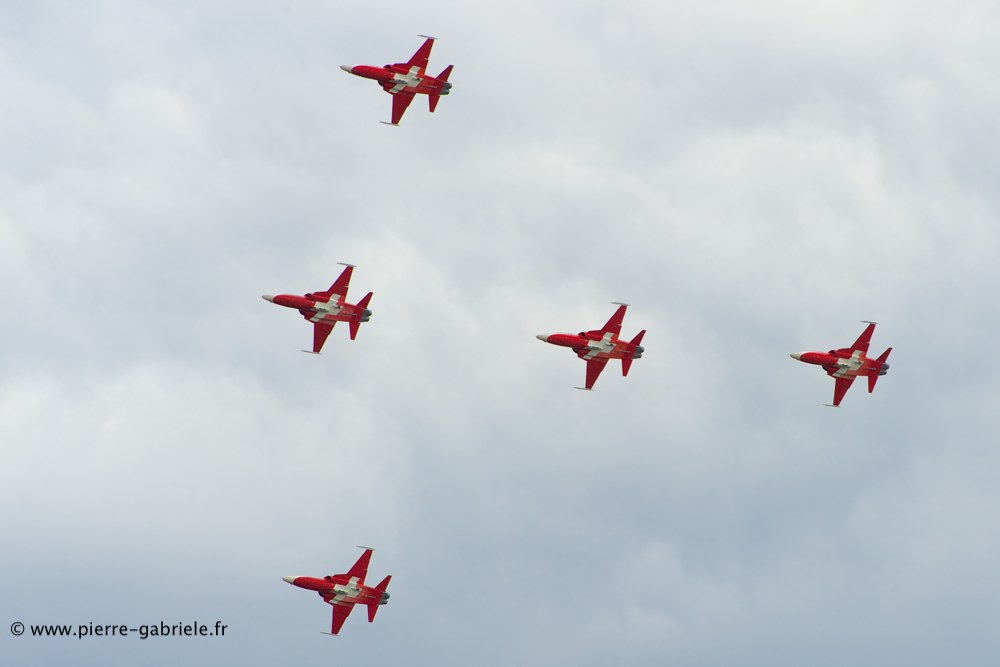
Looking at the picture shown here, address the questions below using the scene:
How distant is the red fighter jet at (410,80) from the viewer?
138 m

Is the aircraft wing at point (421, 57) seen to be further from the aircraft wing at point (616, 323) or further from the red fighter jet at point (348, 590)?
the red fighter jet at point (348, 590)

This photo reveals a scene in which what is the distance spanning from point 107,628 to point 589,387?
54.5 metres

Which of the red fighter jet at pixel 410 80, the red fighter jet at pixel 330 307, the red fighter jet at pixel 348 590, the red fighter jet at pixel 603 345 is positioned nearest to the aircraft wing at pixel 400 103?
the red fighter jet at pixel 410 80

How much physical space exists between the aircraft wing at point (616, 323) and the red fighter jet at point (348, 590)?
35206mm

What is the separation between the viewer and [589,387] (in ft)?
459

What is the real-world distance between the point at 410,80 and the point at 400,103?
291cm

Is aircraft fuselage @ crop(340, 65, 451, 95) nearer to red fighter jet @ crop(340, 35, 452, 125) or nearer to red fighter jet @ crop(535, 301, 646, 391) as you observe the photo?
red fighter jet @ crop(340, 35, 452, 125)

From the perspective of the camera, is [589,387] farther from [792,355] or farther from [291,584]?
[291,584]

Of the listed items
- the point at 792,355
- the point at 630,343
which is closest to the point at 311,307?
the point at 630,343

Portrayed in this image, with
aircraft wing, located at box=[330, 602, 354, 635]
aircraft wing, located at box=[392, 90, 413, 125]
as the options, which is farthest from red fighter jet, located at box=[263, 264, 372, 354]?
aircraft wing, located at box=[330, 602, 354, 635]

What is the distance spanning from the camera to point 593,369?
139000mm

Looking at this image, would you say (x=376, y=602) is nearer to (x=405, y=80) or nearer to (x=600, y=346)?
(x=600, y=346)

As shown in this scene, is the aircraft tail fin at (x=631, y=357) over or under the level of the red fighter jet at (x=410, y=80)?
under

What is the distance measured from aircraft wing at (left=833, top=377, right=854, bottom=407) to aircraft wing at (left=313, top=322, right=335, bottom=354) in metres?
54.3
